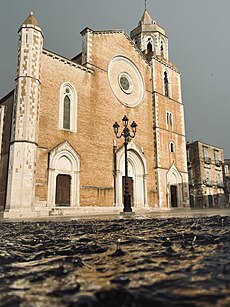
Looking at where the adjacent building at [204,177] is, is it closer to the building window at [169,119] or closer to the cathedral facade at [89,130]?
the cathedral facade at [89,130]

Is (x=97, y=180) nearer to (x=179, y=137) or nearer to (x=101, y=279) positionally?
(x=179, y=137)

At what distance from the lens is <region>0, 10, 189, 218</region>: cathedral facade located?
47.6ft

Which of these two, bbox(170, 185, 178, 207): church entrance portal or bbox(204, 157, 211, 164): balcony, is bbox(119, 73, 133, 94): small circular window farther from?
bbox(204, 157, 211, 164): balcony

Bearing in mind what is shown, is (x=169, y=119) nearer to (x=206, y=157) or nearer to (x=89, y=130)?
(x=89, y=130)

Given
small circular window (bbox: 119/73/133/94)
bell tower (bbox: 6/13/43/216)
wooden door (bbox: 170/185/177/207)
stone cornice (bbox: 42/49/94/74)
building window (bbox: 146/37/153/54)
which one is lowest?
wooden door (bbox: 170/185/177/207)

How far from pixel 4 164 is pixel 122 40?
14915mm

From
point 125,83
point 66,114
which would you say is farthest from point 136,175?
point 125,83

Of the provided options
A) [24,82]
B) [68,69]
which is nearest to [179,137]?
[68,69]

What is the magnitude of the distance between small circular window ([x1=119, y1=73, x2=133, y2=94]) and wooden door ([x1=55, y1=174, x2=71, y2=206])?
32.7ft

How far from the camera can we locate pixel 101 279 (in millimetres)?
1275

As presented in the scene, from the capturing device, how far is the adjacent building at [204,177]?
38375mm

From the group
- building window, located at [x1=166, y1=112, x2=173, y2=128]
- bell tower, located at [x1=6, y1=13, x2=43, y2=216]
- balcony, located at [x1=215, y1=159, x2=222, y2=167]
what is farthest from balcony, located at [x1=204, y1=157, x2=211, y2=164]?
bell tower, located at [x1=6, y1=13, x2=43, y2=216]

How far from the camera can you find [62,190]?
16219 millimetres

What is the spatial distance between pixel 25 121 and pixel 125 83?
1131cm
